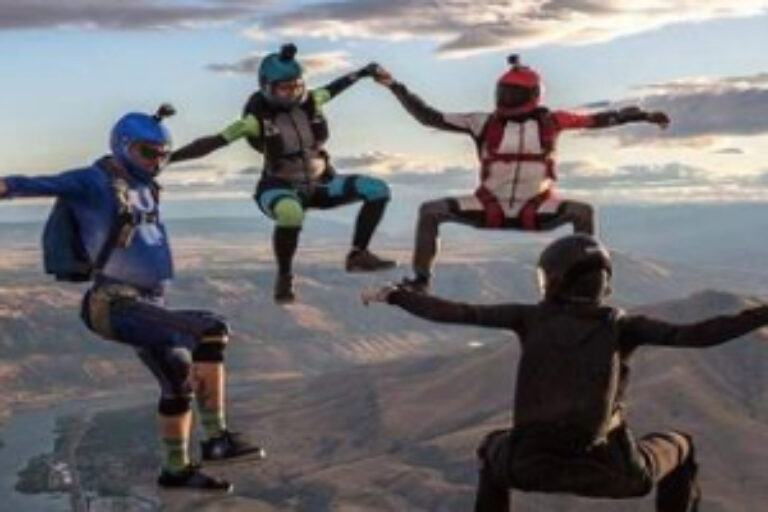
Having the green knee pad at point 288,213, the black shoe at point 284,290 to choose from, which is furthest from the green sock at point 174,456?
the green knee pad at point 288,213

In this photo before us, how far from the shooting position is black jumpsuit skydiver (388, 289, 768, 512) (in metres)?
11.9

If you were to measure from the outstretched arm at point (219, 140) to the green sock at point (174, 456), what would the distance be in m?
4.46

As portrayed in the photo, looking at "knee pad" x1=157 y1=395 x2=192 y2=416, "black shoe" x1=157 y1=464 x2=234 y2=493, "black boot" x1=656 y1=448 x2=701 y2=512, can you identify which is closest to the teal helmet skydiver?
"knee pad" x1=157 y1=395 x2=192 y2=416

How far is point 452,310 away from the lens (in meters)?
12.6

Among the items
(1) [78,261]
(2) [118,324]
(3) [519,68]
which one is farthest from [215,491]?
(3) [519,68]

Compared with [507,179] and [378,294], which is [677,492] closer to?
[378,294]

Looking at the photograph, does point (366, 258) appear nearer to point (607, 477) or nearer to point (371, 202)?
point (371, 202)

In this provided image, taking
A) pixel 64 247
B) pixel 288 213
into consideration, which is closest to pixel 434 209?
pixel 288 213

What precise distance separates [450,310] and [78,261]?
542 centimetres

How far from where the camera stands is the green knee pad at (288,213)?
58.4ft

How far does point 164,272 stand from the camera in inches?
620

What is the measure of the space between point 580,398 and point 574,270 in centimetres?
135

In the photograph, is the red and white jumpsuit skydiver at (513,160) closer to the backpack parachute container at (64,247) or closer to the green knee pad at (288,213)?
the green knee pad at (288,213)

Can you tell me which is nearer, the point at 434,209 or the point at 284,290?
the point at 284,290
